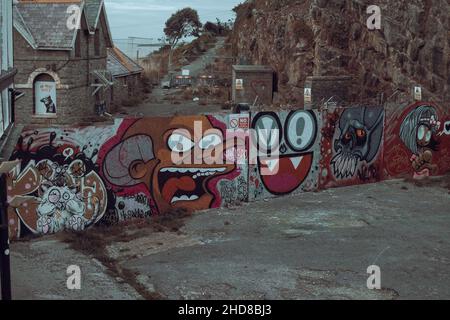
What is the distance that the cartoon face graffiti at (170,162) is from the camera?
39.3ft

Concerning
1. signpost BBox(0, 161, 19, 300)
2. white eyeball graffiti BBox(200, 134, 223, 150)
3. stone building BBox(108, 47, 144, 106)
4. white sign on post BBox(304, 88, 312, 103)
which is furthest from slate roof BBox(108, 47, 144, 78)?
signpost BBox(0, 161, 19, 300)

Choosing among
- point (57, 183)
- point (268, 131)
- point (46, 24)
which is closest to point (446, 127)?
point (268, 131)

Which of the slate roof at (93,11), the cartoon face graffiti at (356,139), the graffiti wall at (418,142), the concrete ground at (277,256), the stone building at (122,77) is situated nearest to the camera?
the concrete ground at (277,256)

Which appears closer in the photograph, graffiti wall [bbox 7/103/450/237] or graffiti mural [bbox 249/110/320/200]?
graffiti wall [bbox 7/103/450/237]

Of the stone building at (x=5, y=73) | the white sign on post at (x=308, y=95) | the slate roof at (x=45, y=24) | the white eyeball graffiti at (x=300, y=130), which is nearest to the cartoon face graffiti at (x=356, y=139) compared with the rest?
the white eyeball graffiti at (x=300, y=130)

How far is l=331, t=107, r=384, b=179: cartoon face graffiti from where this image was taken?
15.0 meters

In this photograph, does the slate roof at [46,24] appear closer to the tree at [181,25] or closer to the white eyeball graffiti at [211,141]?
the white eyeball graffiti at [211,141]

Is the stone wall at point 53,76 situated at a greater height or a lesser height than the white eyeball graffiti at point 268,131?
greater

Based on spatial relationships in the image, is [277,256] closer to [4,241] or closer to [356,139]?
[4,241]

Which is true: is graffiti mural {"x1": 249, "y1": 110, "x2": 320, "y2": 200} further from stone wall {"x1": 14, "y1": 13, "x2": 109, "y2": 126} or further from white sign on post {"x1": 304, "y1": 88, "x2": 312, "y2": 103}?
stone wall {"x1": 14, "y1": 13, "x2": 109, "y2": 126}

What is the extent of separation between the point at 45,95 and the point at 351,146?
20943 millimetres

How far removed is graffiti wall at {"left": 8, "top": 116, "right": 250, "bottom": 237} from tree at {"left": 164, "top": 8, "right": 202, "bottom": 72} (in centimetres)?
7104

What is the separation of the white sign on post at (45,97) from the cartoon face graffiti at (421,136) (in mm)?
20568

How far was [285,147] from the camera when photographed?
14023mm
